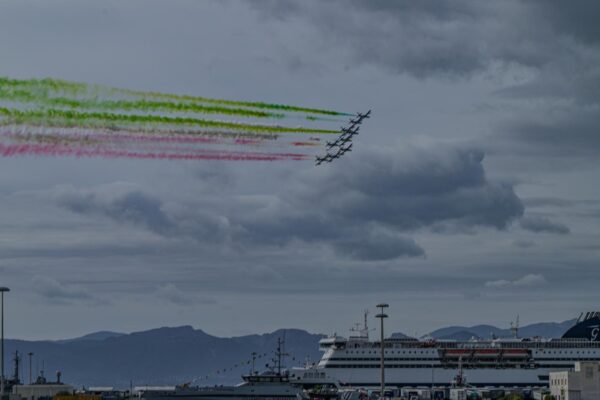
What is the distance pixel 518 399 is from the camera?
7618 inches

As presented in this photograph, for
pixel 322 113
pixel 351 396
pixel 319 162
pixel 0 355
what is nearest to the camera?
pixel 322 113

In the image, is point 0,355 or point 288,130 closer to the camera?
point 288,130

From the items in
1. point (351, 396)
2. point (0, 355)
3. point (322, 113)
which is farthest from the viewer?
point (351, 396)

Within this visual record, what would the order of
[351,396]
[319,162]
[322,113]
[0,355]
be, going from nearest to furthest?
[322,113] < [0,355] < [319,162] < [351,396]

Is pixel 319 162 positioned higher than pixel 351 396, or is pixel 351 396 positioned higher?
pixel 319 162

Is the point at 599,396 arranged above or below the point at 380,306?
below

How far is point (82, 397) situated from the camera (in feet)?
624

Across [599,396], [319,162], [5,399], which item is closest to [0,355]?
[5,399]

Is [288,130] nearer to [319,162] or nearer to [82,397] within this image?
[319,162]

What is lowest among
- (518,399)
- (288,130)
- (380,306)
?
(518,399)

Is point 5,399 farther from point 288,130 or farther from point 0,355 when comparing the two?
point 288,130

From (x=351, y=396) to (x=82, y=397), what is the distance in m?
43.7

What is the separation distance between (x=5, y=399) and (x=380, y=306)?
58483mm

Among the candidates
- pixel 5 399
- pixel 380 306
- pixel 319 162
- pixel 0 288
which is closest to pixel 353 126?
pixel 319 162
